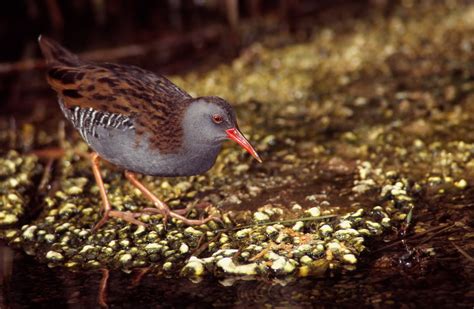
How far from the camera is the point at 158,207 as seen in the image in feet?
18.5

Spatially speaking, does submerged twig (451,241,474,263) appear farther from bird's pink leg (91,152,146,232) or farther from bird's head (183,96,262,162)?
bird's pink leg (91,152,146,232)

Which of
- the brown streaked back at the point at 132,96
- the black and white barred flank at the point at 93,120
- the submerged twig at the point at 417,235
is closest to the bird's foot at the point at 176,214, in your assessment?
the brown streaked back at the point at 132,96

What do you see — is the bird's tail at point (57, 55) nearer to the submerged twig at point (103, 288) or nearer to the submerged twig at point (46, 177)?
the submerged twig at point (46, 177)

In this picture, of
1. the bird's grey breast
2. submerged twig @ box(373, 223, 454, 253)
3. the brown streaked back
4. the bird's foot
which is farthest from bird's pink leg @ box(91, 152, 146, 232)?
submerged twig @ box(373, 223, 454, 253)

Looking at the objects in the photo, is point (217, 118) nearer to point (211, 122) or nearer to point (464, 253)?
point (211, 122)

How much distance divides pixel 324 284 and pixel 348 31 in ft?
18.9

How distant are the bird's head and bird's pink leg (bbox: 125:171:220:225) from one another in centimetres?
61

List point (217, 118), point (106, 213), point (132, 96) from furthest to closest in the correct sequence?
point (106, 213)
point (132, 96)
point (217, 118)

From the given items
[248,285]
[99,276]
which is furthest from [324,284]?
[99,276]

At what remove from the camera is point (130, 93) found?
5484 mm

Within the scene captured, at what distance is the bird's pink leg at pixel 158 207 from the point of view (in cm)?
543

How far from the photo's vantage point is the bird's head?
5.23m

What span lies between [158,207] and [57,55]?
1718 millimetres

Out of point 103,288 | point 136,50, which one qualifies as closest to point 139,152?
point 103,288
